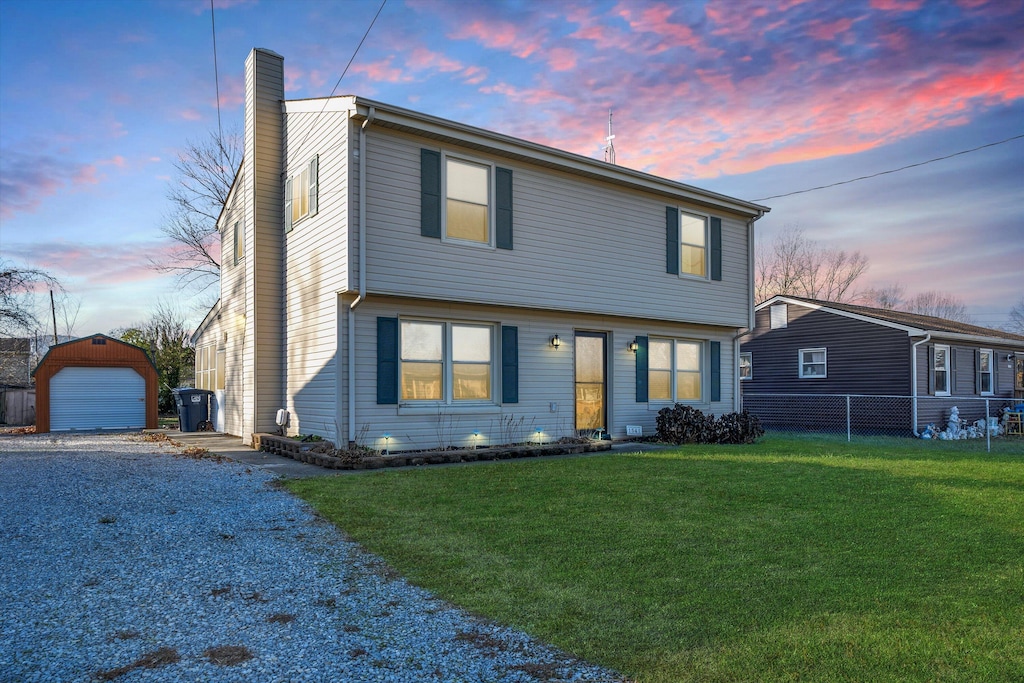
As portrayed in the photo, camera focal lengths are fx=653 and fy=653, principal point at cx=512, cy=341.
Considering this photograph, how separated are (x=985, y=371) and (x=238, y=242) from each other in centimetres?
2285

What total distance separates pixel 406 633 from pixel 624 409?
411 inches

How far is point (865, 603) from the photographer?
12.9ft

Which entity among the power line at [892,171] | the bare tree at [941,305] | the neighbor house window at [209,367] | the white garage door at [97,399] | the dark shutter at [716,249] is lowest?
the white garage door at [97,399]

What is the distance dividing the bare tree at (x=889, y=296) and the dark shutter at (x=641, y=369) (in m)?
34.8

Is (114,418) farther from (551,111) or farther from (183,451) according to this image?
(551,111)

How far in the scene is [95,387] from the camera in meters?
15.7

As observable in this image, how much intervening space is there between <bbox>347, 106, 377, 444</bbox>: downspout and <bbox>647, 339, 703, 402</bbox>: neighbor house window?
22.1ft

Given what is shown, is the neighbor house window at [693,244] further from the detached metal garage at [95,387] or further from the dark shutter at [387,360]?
the detached metal garage at [95,387]

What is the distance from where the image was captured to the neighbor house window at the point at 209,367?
51.2 ft

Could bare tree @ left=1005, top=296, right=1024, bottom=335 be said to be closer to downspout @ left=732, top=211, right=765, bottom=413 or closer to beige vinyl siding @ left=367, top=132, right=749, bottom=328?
downspout @ left=732, top=211, right=765, bottom=413

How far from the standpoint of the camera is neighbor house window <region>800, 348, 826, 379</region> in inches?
789

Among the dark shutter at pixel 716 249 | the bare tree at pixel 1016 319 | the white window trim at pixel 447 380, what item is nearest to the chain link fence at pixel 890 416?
the dark shutter at pixel 716 249

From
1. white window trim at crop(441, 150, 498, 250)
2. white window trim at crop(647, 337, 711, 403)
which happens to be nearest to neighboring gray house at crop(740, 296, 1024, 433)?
white window trim at crop(647, 337, 711, 403)

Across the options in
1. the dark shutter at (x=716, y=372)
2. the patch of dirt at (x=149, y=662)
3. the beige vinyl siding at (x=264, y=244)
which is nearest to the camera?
the patch of dirt at (x=149, y=662)
